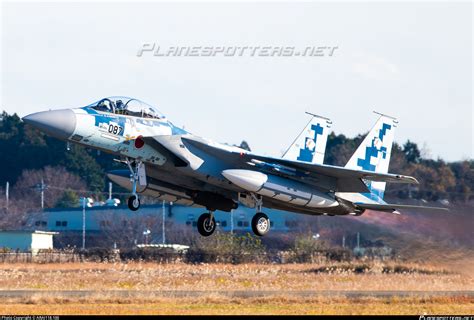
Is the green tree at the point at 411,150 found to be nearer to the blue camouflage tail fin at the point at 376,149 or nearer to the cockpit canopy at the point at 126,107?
the blue camouflage tail fin at the point at 376,149

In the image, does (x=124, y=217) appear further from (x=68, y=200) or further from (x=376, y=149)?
(x=376, y=149)

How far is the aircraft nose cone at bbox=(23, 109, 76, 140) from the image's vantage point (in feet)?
74.6

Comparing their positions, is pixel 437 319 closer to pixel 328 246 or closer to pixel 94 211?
pixel 328 246

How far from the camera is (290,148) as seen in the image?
2866 centimetres

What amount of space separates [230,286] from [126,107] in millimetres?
8781

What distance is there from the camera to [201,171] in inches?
971

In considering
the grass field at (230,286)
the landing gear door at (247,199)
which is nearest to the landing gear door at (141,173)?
the grass field at (230,286)

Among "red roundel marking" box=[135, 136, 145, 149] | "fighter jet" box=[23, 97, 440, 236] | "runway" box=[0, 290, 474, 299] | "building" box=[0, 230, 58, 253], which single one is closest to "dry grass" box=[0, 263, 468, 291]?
"runway" box=[0, 290, 474, 299]

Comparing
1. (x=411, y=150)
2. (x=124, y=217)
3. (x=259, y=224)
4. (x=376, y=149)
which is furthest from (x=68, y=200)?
(x=259, y=224)

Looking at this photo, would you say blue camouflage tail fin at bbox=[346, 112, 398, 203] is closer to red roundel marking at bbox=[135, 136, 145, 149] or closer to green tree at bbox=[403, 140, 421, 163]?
red roundel marking at bbox=[135, 136, 145, 149]

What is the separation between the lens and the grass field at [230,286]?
2248cm

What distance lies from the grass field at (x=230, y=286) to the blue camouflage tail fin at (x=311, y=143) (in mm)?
3610

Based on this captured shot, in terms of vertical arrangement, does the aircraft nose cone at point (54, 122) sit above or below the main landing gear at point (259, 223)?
above

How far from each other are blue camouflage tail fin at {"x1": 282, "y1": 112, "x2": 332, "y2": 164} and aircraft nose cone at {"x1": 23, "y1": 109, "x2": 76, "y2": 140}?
7318 millimetres
